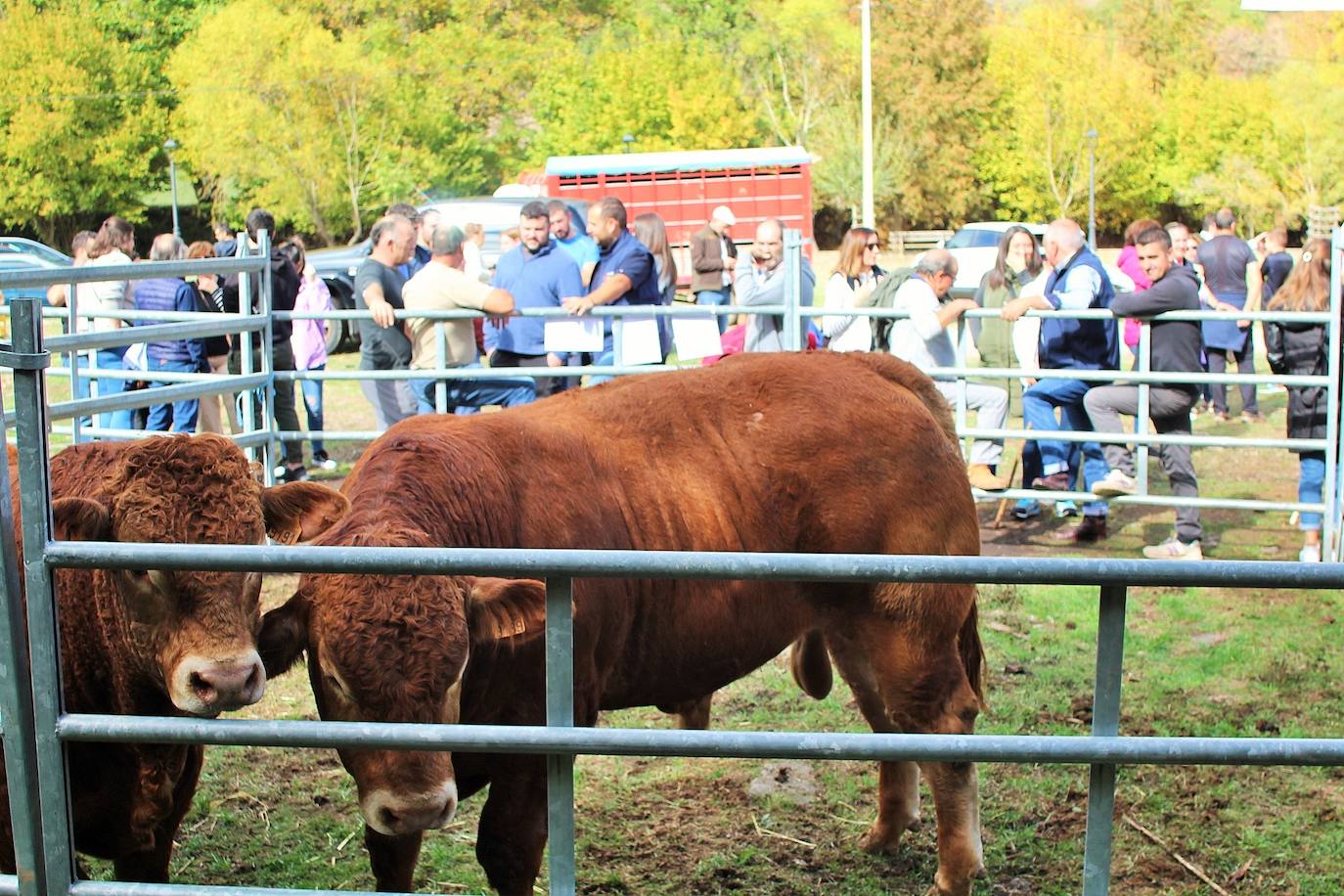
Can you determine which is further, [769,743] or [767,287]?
[767,287]

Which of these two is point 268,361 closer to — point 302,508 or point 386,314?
point 386,314

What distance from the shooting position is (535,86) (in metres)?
59.0

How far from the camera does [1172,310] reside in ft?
27.4

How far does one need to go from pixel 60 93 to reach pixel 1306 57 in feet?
164

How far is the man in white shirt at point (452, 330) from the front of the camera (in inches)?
332

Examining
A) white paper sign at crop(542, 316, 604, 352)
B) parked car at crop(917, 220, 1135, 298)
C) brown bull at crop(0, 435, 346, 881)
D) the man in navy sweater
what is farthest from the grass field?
parked car at crop(917, 220, 1135, 298)

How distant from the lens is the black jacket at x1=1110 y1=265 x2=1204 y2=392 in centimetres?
833

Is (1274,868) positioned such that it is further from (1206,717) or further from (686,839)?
(686,839)

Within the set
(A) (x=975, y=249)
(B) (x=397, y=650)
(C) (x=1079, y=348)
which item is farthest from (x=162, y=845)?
(A) (x=975, y=249)

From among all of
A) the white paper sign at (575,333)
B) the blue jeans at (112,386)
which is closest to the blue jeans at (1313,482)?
the white paper sign at (575,333)

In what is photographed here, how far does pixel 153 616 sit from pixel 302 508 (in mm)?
476

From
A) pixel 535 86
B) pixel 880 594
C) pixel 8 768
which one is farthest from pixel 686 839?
pixel 535 86

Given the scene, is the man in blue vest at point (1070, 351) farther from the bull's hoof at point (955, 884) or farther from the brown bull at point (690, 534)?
the bull's hoof at point (955, 884)

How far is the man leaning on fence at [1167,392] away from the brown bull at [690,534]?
14.0 ft
